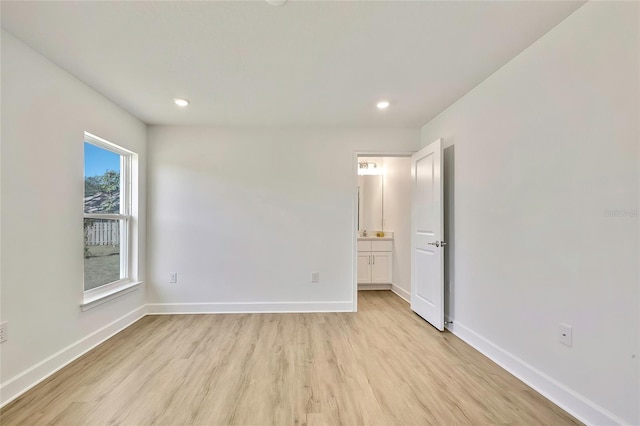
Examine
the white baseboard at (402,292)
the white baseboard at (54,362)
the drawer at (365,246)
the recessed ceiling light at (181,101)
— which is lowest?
the white baseboard at (402,292)

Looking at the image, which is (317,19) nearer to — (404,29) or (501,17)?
(404,29)

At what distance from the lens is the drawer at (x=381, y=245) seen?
482cm

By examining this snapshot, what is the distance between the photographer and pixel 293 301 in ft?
12.0

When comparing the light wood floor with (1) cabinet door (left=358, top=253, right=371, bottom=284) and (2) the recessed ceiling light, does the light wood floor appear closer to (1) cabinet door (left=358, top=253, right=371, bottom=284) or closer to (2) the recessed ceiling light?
(1) cabinet door (left=358, top=253, right=371, bottom=284)

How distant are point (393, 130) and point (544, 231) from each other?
7.43 feet

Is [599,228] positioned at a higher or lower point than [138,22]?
lower

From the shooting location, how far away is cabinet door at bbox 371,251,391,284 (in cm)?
480

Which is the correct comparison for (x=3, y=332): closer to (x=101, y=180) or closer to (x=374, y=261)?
(x=101, y=180)

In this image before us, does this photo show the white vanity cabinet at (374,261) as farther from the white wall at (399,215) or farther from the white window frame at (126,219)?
the white window frame at (126,219)

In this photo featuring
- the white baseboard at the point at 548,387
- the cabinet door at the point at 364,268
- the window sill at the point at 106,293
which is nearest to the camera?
the white baseboard at the point at 548,387

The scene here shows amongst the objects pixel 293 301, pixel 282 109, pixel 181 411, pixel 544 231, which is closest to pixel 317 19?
pixel 282 109

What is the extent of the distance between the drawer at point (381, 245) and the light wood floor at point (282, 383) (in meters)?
1.86

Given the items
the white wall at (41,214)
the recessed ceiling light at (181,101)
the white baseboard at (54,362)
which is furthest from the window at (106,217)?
the recessed ceiling light at (181,101)

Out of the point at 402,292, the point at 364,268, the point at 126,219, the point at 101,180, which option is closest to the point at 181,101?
the point at 101,180
